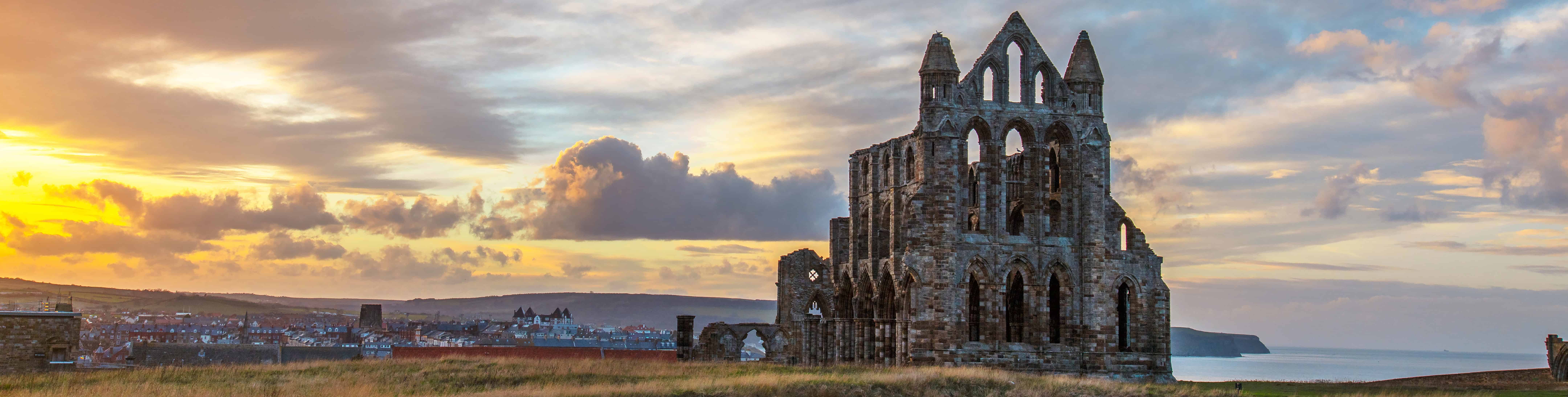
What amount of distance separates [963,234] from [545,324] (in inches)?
6192

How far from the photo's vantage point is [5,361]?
44.2m

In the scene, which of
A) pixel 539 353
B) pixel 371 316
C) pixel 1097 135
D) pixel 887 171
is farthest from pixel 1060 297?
pixel 371 316

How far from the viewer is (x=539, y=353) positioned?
243 ft

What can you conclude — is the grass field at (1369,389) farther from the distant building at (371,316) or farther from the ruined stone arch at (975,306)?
the distant building at (371,316)

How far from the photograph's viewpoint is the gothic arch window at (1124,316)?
167ft

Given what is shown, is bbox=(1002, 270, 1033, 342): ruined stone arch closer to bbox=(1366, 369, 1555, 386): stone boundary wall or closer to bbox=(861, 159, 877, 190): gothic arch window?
bbox=(861, 159, 877, 190): gothic arch window

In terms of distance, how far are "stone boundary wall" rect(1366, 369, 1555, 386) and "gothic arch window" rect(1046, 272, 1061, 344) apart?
1074 cm

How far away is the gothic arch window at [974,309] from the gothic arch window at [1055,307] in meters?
2.71

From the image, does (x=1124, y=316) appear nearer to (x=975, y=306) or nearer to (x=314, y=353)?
(x=975, y=306)

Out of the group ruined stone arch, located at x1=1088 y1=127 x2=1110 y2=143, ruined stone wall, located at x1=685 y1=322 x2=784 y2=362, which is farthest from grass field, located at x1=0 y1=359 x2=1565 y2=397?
ruined stone wall, located at x1=685 y1=322 x2=784 y2=362

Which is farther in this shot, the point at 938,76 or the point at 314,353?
the point at 314,353

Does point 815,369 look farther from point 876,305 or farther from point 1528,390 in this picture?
point 1528,390

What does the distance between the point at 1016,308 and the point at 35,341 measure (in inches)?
1341

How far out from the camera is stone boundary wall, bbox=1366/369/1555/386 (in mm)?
46875
